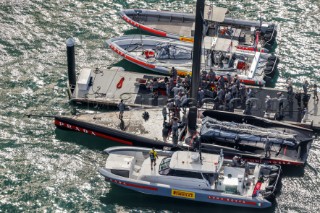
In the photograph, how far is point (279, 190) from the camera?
47531mm

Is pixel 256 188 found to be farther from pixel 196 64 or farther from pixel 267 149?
pixel 196 64

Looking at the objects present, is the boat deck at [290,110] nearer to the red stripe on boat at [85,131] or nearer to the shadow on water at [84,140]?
the red stripe on boat at [85,131]

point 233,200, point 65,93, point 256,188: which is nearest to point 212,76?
point 65,93

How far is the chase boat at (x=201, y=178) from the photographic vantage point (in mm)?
45938

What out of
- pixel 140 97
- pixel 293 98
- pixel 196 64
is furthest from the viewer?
pixel 140 97

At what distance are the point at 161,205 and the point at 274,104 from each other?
1344cm

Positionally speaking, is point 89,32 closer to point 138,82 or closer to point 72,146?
point 138,82

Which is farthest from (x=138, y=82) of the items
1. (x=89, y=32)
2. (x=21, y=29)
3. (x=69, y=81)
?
(x=21, y=29)

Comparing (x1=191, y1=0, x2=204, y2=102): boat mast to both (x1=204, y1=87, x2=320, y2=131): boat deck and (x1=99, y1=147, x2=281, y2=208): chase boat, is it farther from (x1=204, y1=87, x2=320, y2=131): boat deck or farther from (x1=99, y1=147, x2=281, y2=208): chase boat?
(x1=99, y1=147, x2=281, y2=208): chase boat

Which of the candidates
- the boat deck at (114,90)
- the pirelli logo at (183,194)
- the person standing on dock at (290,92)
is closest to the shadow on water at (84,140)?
the boat deck at (114,90)

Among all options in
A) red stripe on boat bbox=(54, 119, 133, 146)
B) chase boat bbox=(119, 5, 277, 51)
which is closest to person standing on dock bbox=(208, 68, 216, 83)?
chase boat bbox=(119, 5, 277, 51)

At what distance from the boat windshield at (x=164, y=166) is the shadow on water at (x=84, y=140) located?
5.68 m

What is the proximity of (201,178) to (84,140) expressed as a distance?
36.0ft

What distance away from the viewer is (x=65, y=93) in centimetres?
5747
